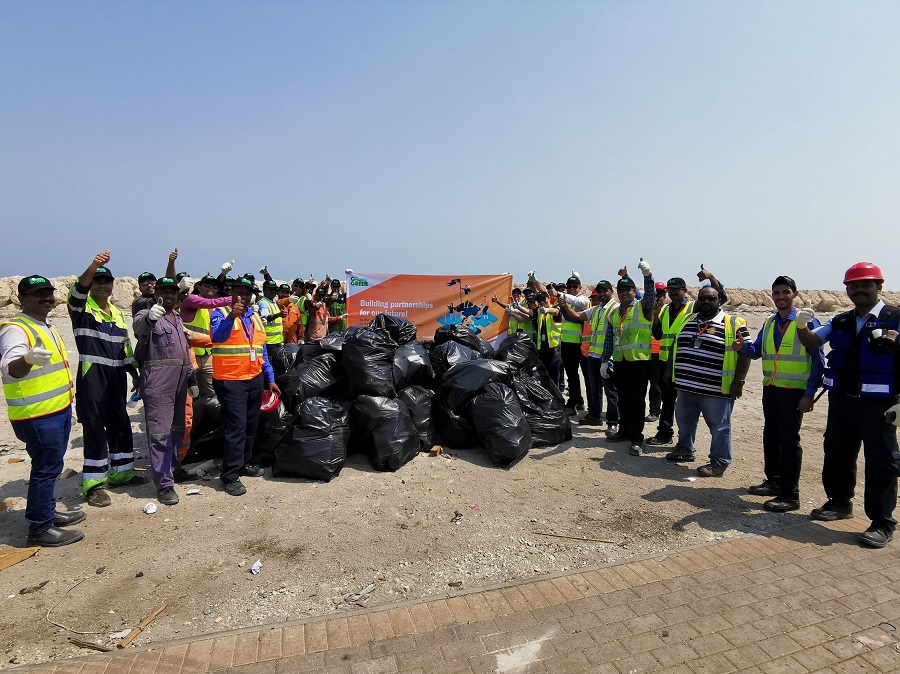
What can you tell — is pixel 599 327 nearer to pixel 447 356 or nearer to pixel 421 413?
pixel 447 356

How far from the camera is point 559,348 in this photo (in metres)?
6.80

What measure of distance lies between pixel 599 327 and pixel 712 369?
5.14 feet

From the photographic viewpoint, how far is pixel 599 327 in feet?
19.2

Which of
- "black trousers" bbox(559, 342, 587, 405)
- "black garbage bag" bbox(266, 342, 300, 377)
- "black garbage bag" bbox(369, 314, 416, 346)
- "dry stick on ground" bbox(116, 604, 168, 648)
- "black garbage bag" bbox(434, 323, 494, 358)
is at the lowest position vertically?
"dry stick on ground" bbox(116, 604, 168, 648)

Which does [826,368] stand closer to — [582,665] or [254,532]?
[582,665]

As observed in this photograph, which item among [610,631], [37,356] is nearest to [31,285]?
[37,356]

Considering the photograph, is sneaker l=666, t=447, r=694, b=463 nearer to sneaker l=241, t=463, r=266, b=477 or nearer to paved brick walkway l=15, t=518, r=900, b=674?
paved brick walkway l=15, t=518, r=900, b=674

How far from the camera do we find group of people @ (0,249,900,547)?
320 centimetres

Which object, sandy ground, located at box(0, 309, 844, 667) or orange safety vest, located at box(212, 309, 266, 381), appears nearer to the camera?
sandy ground, located at box(0, 309, 844, 667)

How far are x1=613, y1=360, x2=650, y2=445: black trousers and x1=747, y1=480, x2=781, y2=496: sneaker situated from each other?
1175 millimetres

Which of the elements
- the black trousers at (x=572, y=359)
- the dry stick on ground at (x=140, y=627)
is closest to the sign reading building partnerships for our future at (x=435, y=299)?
the black trousers at (x=572, y=359)

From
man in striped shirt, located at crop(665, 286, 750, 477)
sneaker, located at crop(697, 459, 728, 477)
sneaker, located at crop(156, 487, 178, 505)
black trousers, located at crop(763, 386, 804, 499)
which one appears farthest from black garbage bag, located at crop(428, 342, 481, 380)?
black trousers, located at crop(763, 386, 804, 499)

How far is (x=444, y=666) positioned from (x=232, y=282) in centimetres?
326

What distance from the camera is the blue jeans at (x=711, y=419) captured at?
175 inches
